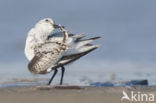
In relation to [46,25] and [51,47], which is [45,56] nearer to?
[51,47]

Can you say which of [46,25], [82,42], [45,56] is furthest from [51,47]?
[82,42]

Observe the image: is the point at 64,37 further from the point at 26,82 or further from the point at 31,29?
the point at 26,82

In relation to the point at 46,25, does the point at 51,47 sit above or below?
below

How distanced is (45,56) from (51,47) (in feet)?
0.80

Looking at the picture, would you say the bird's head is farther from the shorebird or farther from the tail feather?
the tail feather

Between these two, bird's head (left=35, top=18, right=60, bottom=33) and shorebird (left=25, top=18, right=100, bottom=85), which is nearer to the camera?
shorebird (left=25, top=18, right=100, bottom=85)

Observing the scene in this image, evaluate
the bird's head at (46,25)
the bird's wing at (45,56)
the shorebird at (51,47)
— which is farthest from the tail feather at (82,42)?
the bird's head at (46,25)

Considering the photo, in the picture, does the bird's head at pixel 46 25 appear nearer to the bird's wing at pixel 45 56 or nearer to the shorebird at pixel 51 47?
the shorebird at pixel 51 47

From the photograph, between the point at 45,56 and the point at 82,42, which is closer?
the point at 45,56

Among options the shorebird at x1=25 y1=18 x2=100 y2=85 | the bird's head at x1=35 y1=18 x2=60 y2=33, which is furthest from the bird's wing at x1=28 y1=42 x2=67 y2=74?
the bird's head at x1=35 y1=18 x2=60 y2=33

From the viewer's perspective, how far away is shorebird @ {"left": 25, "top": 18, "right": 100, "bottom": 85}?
9976 millimetres

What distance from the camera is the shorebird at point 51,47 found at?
9976 millimetres

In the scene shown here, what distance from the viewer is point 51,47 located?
9.96m

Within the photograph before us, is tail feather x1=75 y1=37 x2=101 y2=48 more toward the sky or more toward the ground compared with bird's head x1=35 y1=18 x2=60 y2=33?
more toward the ground
